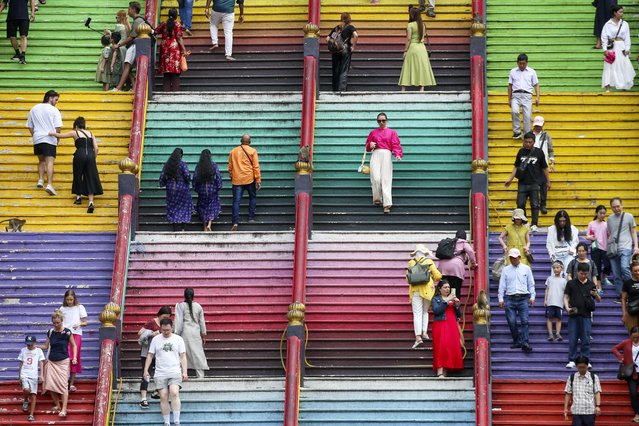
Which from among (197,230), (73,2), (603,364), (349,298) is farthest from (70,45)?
(603,364)

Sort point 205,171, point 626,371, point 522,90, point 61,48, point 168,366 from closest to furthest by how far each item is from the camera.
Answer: point 168,366
point 626,371
point 205,171
point 522,90
point 61,48

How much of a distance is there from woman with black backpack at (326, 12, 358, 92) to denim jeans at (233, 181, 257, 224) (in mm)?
3747

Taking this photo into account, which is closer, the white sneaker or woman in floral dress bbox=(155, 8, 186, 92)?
the white sneaker

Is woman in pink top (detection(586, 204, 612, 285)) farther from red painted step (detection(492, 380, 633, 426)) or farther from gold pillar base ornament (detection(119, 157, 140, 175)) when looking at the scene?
gold pillar base ornament (detection(119, 157, 140, 175))

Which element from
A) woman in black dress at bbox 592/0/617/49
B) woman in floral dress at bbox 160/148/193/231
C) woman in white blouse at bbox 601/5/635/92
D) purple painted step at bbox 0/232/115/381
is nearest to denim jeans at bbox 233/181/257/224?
woman in floral dress at bbox 160/148/193/231

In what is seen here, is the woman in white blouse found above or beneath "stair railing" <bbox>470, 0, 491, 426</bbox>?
above

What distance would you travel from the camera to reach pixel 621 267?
33719mm

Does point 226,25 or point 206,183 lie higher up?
point 226,25

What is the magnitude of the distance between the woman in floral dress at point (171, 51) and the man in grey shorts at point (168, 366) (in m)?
8.16

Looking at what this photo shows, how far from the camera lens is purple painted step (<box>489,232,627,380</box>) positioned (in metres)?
32.7

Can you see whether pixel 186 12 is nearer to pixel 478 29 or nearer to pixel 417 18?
pixel 417 18

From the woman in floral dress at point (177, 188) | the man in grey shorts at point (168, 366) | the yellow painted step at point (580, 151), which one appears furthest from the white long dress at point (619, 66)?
the man in grey shorts at point (168, 366)

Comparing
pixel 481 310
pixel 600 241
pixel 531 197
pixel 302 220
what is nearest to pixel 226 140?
pixel 302 220

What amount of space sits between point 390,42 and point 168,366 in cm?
1102
